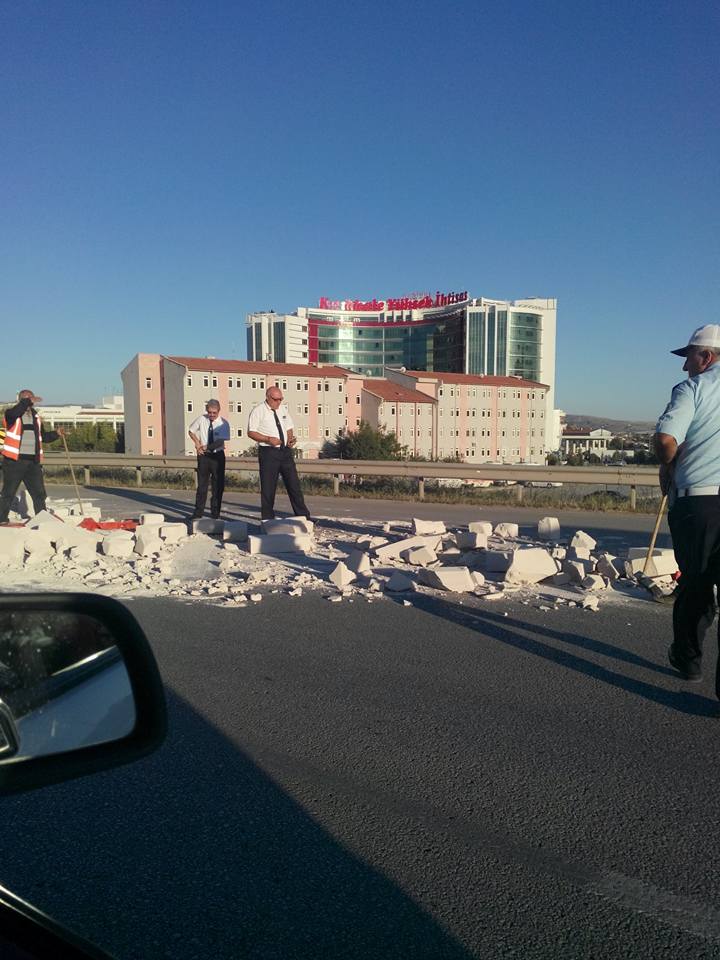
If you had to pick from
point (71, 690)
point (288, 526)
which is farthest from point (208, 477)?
point (71, 690)

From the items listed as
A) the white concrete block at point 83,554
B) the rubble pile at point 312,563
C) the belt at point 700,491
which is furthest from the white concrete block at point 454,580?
the white concrete block at point 83,554

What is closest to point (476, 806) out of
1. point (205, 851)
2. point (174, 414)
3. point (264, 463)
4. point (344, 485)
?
point (205, 851)

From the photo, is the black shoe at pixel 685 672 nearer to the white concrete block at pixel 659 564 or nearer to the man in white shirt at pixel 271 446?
the white concrete block at pixel 659 564

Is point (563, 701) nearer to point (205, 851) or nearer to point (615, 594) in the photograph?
point (205, 851)

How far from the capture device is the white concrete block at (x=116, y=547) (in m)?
9.16

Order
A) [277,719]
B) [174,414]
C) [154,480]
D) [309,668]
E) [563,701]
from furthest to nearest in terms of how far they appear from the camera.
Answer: [174,414] → [154,480] → [309,668] → [563,701] → [277,719]

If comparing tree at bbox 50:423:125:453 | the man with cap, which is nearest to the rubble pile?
the man with cap

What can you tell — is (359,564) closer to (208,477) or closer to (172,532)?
(172,532)

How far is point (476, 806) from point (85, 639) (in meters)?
2.01

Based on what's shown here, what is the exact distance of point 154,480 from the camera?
22.8 meters

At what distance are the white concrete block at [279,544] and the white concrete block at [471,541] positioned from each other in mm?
1797

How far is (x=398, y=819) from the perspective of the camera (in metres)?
3.26

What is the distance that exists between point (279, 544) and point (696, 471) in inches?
230

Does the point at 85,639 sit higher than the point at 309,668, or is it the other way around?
the point at 85,639
